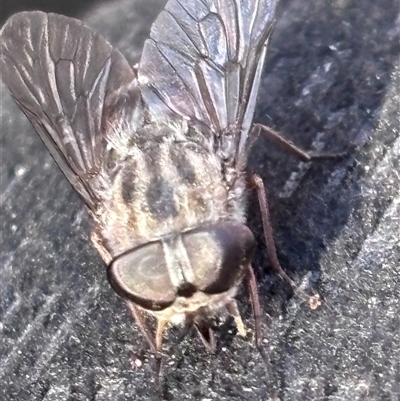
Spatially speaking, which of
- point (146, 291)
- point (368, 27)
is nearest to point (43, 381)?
point (146, 291)

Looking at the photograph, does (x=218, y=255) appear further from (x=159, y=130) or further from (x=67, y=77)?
(x=67, y=77)

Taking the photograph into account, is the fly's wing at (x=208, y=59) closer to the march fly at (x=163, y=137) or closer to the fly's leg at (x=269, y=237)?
the march fly at (x=163, y=137)

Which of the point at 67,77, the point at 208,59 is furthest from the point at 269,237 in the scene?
the point at 67,77

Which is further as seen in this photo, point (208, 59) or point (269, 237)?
point (208, 59)

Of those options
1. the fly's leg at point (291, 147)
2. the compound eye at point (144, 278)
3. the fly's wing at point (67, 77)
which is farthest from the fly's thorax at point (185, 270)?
the fly's wing at point (67, 77)

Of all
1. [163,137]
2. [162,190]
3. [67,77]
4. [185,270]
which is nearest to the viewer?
[185,270]

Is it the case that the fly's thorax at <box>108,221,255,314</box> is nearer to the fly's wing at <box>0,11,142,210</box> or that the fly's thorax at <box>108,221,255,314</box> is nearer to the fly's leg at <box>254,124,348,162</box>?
the fly's leg at <box>254,124,348,162</box>

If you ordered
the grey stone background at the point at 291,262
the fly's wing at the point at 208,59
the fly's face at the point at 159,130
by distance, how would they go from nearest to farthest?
the grey stone background at the point at 291,262 → the fly's face at the point at 159,130 → the fly's wing at the point at 208,59
